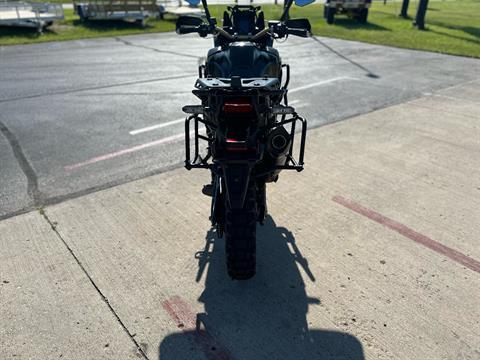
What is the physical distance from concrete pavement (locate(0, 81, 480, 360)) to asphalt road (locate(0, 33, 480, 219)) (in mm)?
853

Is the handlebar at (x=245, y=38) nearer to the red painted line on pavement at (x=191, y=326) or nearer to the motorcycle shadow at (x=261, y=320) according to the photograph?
the motorcycle shadow at (x=261, y=320)

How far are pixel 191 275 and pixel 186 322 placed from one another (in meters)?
0.56

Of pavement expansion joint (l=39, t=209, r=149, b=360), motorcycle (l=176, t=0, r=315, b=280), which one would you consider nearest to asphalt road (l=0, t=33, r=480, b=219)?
pavement expansion joint (l=39, t=209, r=149, b=360)

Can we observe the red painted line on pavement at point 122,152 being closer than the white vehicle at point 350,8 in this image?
Yes

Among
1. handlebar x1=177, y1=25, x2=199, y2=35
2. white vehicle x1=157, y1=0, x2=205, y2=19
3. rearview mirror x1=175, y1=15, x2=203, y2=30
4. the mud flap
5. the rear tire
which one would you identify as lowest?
the rear tire

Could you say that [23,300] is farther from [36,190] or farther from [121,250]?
[36,190]

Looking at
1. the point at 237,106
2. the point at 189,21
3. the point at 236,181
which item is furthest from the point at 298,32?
the point at 236,181

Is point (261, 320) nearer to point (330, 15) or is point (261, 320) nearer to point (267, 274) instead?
point (267, 274)

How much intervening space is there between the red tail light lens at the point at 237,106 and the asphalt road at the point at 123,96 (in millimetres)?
2857

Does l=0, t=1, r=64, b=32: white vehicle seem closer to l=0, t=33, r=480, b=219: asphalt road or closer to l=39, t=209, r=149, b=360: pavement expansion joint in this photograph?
l=0, t=33, r=480, b=219: asphalt road

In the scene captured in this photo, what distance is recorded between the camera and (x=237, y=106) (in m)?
2.98

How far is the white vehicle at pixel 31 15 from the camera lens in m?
18.0

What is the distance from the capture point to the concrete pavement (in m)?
2.95

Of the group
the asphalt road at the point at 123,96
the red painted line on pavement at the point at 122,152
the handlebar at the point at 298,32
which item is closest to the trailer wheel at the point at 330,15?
the asphalt road at the point at 123,96
